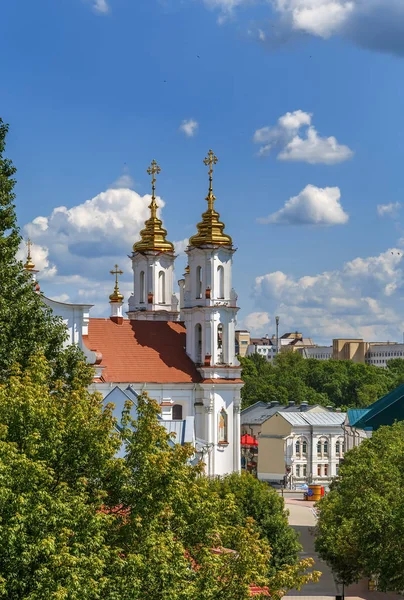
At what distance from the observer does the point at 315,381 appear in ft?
502

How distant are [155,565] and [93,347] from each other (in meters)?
39.6

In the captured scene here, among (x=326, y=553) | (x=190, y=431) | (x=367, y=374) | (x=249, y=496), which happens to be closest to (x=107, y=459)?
(x=326, y=553)

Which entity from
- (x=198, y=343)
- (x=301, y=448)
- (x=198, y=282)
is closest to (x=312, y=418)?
(x=301, y=448)

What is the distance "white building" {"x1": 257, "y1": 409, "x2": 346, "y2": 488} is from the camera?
3359 inches

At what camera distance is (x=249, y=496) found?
40656mm

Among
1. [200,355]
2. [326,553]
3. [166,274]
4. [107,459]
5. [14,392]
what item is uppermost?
[166,274]

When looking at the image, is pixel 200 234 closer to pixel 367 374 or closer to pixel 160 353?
pixel 160 353

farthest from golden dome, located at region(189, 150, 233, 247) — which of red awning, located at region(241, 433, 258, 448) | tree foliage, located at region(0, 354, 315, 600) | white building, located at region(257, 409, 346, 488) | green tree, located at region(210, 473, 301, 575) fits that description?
tree foliage, located at region(0, 354, 315, 600)

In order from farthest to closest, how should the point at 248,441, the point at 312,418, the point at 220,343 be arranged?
the point at 248,441, the point at 312,418, the point at 220,343

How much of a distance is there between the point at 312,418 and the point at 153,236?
28.9m

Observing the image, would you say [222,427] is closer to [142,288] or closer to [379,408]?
[379,408]

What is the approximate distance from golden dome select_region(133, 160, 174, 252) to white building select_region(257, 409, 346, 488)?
2533 centimetres

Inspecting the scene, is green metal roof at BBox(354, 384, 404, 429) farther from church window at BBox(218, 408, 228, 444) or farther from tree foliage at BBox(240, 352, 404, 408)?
tree foliage at BBox(240, 352, 404, 408)

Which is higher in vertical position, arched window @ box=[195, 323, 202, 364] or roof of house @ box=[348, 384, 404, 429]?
arched window @ box=[195, 323, 202, 364]
